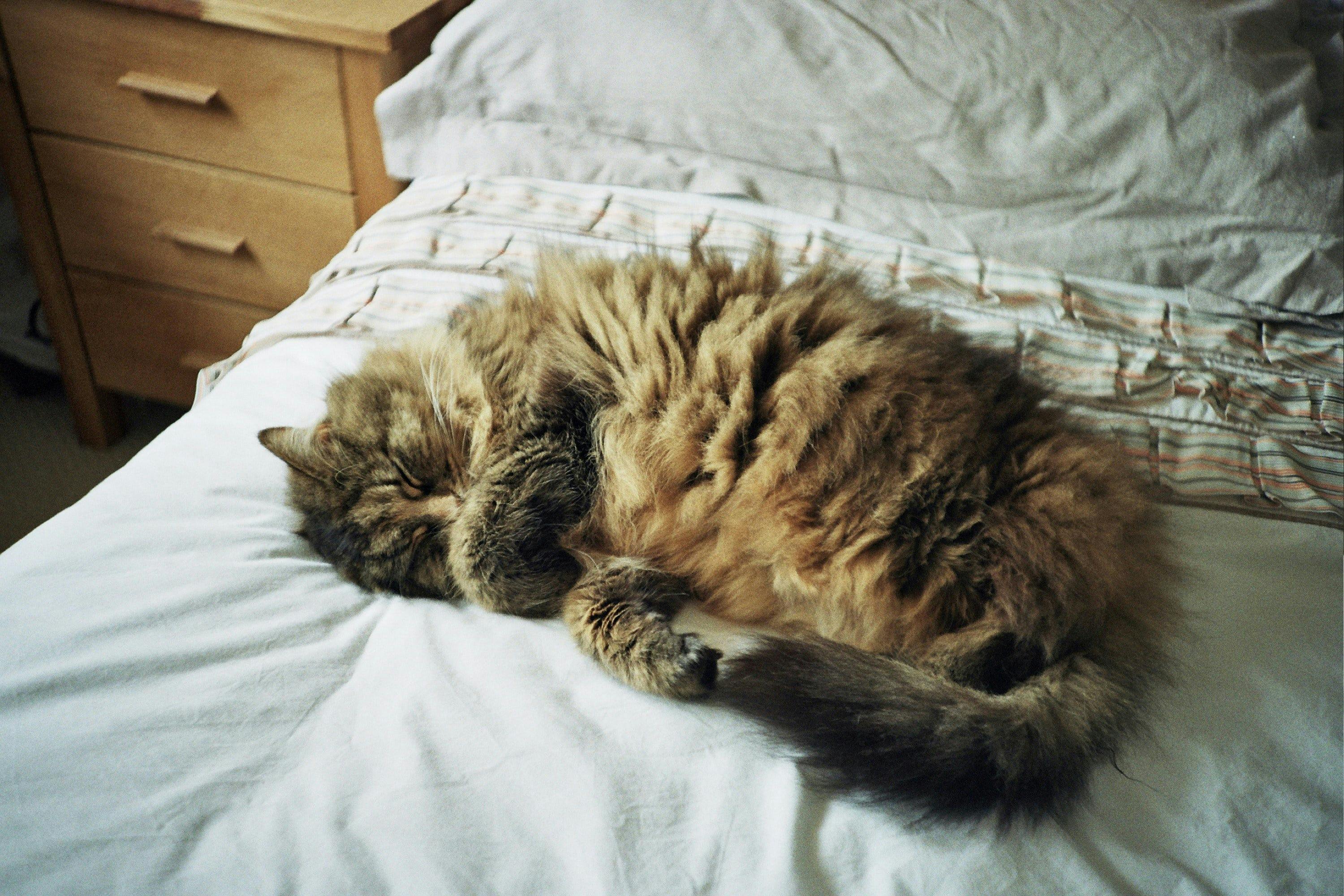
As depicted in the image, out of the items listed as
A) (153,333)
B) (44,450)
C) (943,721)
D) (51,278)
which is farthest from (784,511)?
(44,450)

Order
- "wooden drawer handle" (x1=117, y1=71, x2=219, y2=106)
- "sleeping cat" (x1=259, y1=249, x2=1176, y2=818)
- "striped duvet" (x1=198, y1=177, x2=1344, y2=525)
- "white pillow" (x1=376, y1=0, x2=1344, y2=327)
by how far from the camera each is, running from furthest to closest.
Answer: "wooden drawer handle" (x1=117, y1=71, x2=219, y2=106) → "white pillow" (x1=376, y1=0, x2=1344, y2=327) → "striped duvet" (x1=198, y1=177, x2=1344, y2=525) → "sleeping cat" (x1=259, y1=249, x2=1176, y2=818)

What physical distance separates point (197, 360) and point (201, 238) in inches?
14.1

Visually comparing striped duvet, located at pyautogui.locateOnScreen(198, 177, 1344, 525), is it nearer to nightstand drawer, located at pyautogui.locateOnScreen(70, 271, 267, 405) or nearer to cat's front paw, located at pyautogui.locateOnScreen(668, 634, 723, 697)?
cat's front paw, located at pyautogui.locateOnScreen(668, 634, 723, 697)

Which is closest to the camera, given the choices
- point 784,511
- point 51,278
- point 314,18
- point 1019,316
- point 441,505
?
point 784,511

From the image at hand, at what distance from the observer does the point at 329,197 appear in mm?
2189

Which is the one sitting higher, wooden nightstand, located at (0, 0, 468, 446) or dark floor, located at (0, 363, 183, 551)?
wooden nightstand, located at (0, 0, 468, 446)

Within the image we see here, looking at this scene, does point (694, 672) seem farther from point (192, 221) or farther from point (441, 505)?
point (192, 221)

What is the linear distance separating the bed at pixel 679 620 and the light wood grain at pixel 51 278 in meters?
1.06

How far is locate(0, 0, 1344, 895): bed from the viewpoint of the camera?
0.81 metres

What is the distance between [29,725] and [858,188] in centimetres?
162

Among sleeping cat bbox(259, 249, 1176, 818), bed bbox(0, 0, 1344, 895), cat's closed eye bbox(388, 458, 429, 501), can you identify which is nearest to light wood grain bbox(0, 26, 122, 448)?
bed bbox(0, 0, 1344, 895)

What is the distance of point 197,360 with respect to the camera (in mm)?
2439

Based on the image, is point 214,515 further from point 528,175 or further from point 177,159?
point 177,159

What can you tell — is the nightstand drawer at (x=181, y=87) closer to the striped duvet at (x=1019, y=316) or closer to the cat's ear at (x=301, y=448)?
the striped duvet at (x=1019, y=316)
